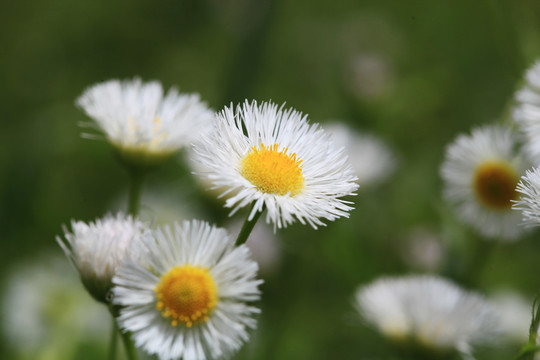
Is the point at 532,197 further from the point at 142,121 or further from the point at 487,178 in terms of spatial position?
the point at 142,121

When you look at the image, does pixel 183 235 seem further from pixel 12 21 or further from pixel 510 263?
pixel 12 21

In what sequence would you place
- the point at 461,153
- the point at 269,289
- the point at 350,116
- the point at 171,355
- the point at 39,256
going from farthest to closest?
the point at 350,116
the point at 39,256
the point at 269,289
the point at 461,153
the point at 171,355

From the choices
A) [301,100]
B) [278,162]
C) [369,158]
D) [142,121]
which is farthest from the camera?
[301,100]

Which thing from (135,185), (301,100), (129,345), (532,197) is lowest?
(129,345)

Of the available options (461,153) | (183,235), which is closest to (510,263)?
(461,153)

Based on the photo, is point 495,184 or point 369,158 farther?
point 369,158

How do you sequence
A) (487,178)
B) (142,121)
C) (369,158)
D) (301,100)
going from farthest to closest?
1. (301,100)
2. (369,158)
3. (487,178)
4. (142,121)

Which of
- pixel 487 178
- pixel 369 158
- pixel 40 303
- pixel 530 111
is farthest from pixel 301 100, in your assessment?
pixel 530 111

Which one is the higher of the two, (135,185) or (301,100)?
(301,100)

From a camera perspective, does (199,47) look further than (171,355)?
Yes
